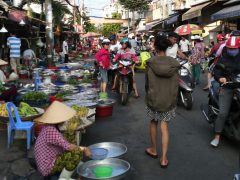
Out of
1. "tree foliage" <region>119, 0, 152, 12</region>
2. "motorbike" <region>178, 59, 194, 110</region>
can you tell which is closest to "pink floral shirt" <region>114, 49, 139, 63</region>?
"motorbike" <region>178, 59, 194, 110</region>

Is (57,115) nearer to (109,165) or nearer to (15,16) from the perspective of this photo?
(109,165)

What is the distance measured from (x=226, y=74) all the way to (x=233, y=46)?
17.7 inches

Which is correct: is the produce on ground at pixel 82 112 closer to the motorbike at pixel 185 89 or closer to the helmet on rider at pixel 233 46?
the helmet on rider at pixel 233 46

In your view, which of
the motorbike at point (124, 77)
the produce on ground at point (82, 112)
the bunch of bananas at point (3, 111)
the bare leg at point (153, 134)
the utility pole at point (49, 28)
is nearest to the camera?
the bare leg at point (153, 134)

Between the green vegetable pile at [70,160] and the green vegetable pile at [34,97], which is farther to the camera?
the green vegetable pile at [34,97]

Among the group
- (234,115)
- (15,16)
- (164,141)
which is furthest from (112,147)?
(15,16)

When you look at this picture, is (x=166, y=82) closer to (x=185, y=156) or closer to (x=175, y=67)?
(x=175, y=67)

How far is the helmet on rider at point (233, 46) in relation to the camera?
571 cm

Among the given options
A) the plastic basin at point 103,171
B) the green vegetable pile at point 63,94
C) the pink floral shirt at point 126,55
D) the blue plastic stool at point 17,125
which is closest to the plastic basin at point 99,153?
the plastic basin at point 103,171

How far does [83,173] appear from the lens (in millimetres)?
4320

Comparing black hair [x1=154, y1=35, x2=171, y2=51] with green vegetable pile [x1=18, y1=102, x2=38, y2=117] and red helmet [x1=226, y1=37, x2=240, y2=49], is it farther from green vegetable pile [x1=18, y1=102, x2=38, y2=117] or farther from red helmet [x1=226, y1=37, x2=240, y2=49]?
green vegetable pile [x1=18, y1=102, x2=38, y2=117]

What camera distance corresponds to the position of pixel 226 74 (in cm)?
586

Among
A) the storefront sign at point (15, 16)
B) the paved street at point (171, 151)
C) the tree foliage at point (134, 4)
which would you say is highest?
the tree foliage at point (134, 4)

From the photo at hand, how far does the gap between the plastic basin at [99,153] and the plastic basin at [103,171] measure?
0.47 feet
